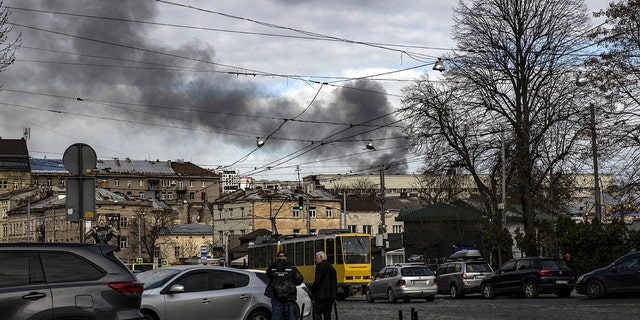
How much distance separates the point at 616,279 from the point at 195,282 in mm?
17315

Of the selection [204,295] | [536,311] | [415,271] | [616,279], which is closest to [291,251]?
[415,271]

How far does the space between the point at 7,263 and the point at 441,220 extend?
7479 cm

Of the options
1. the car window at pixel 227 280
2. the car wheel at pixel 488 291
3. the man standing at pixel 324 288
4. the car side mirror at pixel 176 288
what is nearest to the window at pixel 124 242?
the car wheel at pixel 488 291

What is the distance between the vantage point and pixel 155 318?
1753cm

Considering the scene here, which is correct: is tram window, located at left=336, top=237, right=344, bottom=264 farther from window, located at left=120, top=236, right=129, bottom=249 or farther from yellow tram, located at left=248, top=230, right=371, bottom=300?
window, located at left=120, top=236, right=129, bottom=249

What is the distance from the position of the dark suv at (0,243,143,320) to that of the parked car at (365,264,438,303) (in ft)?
83.5

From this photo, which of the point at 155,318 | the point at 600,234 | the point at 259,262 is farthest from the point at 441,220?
the point at 155,318

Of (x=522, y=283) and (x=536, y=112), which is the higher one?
(x=536, y=112)

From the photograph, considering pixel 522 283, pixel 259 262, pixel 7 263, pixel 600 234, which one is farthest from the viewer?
pixel 259 262

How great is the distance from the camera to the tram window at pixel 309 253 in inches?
1818

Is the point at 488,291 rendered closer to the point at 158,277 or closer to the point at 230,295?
the point at 230,295

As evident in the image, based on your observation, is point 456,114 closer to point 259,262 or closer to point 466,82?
point 466,82

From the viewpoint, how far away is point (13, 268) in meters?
11.3

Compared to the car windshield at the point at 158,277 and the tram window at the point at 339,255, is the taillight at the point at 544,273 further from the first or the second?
the car windshield at the point at 158,277
